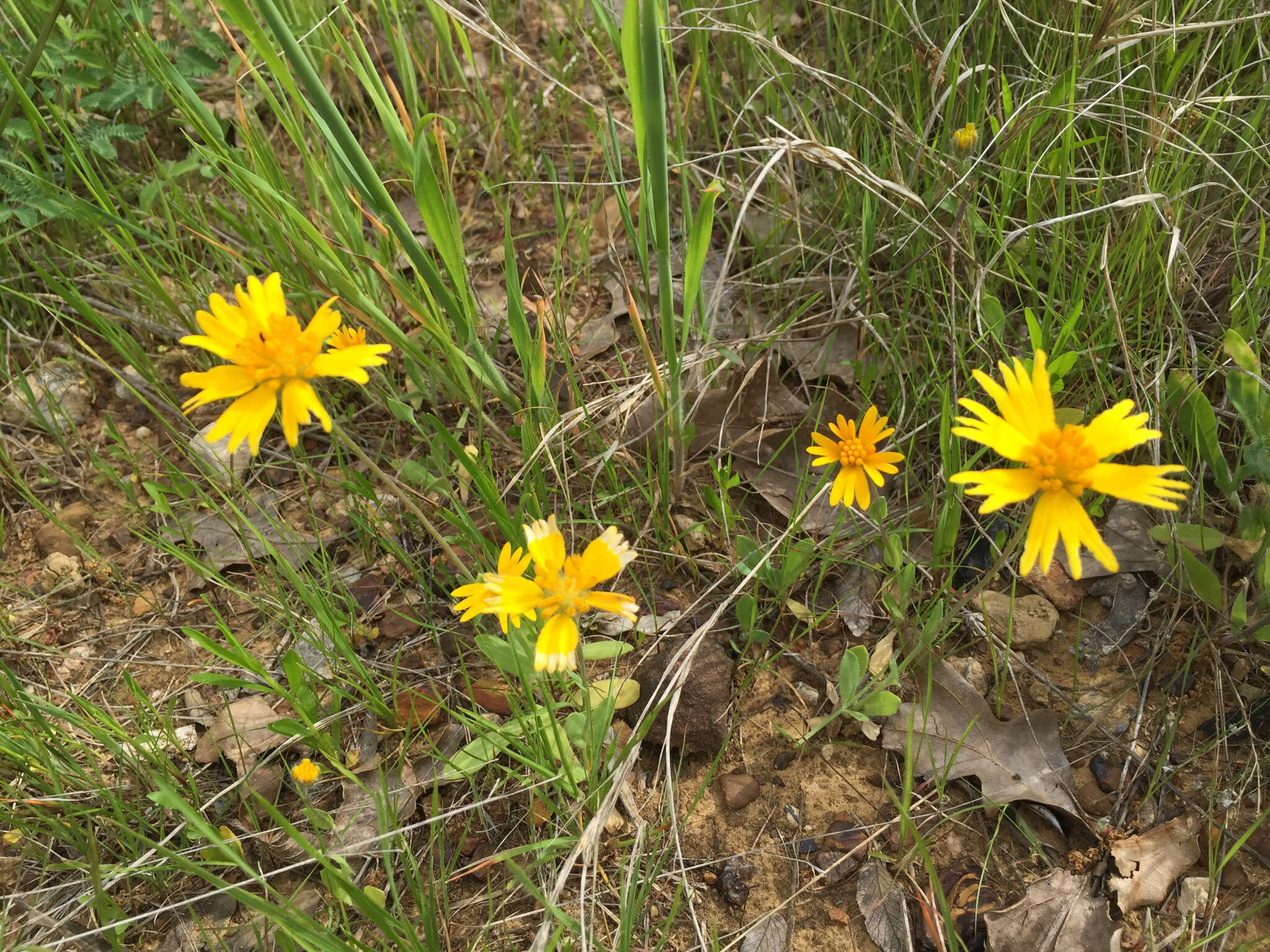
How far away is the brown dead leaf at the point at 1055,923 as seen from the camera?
1.56 metres

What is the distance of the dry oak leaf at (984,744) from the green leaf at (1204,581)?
39 cm

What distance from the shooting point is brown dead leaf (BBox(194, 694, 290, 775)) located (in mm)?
1959

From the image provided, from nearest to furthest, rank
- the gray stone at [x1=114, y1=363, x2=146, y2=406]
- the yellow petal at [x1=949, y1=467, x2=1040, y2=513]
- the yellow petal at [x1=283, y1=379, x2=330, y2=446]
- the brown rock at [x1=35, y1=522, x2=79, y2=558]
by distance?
the yellow petal at [x1=949, y1=467, x2=1040, y2=513]
the yellow petal at [x1=283, y1=379, x2=330, y2=446]
the brown rock at [x1=35, y1=522, x2=79, y2=558]
the gray stone at [x1=114, y1=363, x2=146, y2=406]

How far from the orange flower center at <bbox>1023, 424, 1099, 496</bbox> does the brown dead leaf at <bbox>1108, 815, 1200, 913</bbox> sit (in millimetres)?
831

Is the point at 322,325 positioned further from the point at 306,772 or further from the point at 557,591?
the point at 306,772

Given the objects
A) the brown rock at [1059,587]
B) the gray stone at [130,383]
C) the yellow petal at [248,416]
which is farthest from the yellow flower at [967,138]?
the gray stone at [130,383]

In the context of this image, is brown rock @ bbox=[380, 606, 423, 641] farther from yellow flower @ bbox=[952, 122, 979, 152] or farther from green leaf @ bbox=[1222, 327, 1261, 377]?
green leaf @ bbox=[1222, 327, 1261, 377]

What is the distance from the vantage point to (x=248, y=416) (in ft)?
4.57

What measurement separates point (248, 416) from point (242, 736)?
986mm

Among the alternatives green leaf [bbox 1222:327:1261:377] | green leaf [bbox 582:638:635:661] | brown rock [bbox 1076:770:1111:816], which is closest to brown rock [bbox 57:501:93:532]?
green leaf [bbox 582:638:635:661]

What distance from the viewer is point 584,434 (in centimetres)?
218

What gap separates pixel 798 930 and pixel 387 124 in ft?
6.23

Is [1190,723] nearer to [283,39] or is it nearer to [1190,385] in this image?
[1190,385]

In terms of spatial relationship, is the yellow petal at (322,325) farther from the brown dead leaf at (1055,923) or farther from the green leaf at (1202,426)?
the green leaf at (1202,426)
